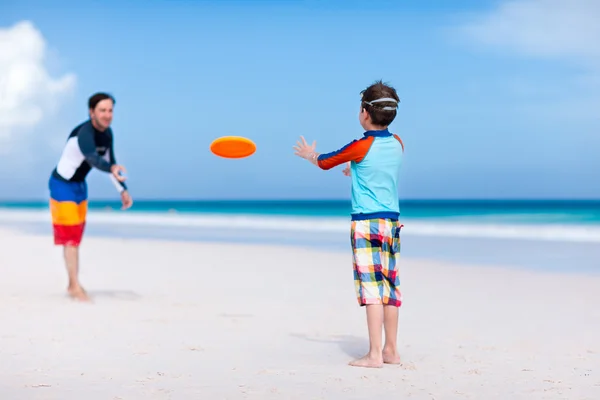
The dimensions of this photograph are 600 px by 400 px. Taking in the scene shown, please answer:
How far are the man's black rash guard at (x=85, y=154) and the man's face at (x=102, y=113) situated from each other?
0.20 ft

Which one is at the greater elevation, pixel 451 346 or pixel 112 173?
pixel 112 173

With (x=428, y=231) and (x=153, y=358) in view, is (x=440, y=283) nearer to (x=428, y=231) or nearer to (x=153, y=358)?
(x=153, y=358)

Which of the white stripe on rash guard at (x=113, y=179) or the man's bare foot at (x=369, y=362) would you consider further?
the white stripe on rash guard at (x=113, y=179)

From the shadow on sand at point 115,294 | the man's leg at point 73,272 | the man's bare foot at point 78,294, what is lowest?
the shadow on sand at point 115,294

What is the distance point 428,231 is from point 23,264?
11.2 m

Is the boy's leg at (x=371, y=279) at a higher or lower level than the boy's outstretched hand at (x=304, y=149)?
lower

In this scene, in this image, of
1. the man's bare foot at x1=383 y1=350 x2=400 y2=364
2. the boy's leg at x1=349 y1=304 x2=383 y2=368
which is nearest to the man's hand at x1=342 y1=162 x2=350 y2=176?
the boy's leg at x1=349 y1=304 x2=383 y2=368

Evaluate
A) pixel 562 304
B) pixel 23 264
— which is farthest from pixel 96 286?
pixel 562 304

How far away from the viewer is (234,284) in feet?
24.9

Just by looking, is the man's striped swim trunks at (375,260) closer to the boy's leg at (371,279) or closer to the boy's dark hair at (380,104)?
the boy's leg at (371,279)

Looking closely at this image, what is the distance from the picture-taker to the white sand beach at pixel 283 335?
361 centimetres

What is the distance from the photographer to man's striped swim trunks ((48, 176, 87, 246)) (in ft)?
21.6

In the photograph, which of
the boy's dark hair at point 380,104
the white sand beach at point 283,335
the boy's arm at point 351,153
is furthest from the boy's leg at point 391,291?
the boy's dark hair at point 380,104

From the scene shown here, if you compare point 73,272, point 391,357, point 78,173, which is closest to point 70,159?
point 78,173
